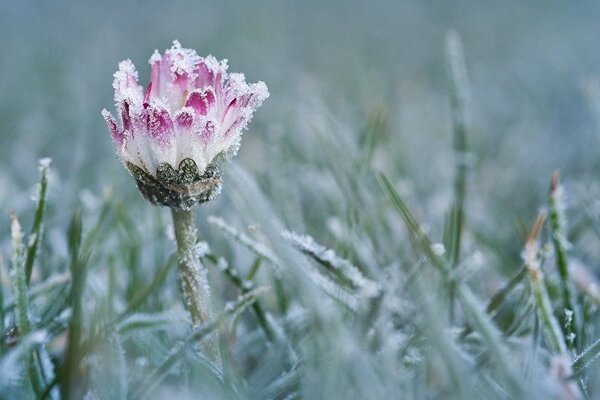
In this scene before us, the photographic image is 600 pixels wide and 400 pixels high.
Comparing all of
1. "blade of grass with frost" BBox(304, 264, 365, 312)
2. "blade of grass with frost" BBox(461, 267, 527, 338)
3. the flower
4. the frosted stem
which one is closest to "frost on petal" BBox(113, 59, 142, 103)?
the flower

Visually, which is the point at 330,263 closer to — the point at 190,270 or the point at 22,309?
the point at 190,270

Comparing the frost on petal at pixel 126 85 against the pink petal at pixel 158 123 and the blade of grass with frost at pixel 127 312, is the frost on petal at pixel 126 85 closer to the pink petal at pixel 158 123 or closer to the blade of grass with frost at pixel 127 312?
the pink petal at pixel 158 123

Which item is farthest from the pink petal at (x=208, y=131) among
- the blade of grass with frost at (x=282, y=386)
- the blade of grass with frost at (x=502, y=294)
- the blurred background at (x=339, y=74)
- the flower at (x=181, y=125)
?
the blurred background at (x=339, y=74)

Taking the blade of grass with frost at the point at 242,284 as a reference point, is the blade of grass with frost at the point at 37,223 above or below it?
above

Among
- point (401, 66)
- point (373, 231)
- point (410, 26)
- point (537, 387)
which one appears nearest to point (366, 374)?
point (537, 387)

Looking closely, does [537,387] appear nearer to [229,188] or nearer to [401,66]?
[229,188]

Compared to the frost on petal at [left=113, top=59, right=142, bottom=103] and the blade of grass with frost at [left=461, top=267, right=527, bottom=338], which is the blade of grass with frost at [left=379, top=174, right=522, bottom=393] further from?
the frost on petal at [left=113, top=59, right=142, bottom=103]

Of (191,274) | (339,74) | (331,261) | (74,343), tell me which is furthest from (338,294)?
(339,74)

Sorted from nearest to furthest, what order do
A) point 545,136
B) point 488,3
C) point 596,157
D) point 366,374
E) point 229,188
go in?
point 366,374 < point 229,188 < point 596,157 < point 545,136 < point 488,3
